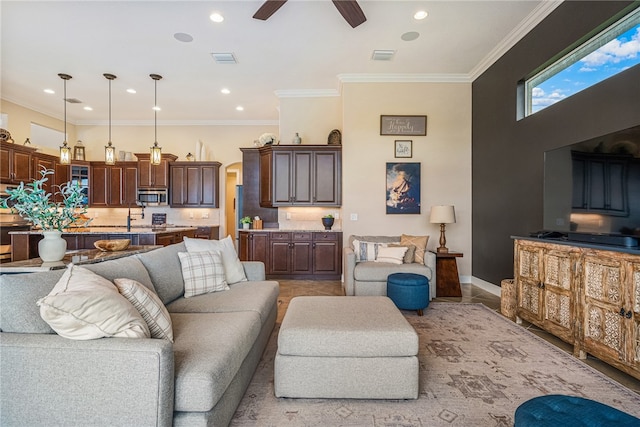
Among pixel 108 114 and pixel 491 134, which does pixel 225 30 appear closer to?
pixel 491 134

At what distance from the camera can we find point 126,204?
24.0 ft

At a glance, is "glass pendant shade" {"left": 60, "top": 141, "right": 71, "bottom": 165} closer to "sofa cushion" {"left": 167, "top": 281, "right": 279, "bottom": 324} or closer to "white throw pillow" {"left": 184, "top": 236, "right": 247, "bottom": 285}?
"white throw pillow" {"left": 184, "top": 236, "right": 247, "bottom": 285}

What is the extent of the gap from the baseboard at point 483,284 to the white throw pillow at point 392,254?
1468 millimetres

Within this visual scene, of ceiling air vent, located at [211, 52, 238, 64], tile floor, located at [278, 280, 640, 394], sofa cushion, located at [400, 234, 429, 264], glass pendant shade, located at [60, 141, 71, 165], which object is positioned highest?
ceiling air vent, located at [211, 52, 238, 64]

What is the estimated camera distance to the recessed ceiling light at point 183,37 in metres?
3.92

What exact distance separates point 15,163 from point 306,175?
18.3 ft

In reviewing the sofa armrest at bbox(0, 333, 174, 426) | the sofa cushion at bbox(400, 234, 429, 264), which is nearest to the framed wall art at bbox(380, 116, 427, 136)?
the sofa cushion at bbox(400, 234, 429, 264)

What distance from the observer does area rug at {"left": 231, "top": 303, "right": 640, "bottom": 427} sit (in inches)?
67.7

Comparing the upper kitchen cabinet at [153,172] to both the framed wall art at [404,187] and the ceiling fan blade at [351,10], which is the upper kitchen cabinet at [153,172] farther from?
the ceiling fan blade at [351,10]

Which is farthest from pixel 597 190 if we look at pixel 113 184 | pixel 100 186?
pixel 100 186

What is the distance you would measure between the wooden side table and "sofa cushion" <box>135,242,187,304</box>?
3378 mm

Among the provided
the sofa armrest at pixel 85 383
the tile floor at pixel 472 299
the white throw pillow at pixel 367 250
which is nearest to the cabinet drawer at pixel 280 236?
the tile floor at pixel 472 299

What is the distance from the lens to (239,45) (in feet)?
13.7

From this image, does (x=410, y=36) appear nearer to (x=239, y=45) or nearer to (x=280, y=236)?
(x=239, y=45)
